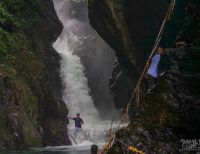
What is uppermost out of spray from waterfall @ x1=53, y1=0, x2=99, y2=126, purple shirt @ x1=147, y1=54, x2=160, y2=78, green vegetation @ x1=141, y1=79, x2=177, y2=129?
purple shirt @ x1=147, y1=54, x2=160, y2=78

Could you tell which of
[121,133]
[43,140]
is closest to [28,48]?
[43,140]

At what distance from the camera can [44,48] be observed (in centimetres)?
3853

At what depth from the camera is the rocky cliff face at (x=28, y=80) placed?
2664 centimetres

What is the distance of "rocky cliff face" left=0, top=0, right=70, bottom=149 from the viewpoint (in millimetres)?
26641

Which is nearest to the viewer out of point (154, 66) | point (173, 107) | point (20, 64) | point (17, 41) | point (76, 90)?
point (173, 107)

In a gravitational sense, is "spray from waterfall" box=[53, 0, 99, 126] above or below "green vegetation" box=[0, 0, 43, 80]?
below

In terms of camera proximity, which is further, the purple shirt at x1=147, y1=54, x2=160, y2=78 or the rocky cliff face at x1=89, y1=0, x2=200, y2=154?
the purple shirt at x1=147, y1=54, x2=160, y2=78

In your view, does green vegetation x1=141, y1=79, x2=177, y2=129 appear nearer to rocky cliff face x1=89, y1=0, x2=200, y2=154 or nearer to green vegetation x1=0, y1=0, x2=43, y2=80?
rocky cliff face x1=89, y1=0, x2=200, y2=154

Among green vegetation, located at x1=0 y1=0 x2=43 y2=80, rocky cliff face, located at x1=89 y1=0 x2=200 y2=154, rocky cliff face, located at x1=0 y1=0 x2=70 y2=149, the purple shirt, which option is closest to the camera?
rocky cliff face, located at x1=89 y1=0 x2=200 y2=154

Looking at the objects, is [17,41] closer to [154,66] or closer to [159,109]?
[154,66]

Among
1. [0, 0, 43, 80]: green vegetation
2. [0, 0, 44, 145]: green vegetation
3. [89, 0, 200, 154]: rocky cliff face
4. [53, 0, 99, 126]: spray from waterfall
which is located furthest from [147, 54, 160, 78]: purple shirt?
[53, 0, 99, 126]: spray from waterfall

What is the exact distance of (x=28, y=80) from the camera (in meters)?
30.2

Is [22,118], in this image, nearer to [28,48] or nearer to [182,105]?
[28,48]

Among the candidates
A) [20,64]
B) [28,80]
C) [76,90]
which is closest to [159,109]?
[28,80]
